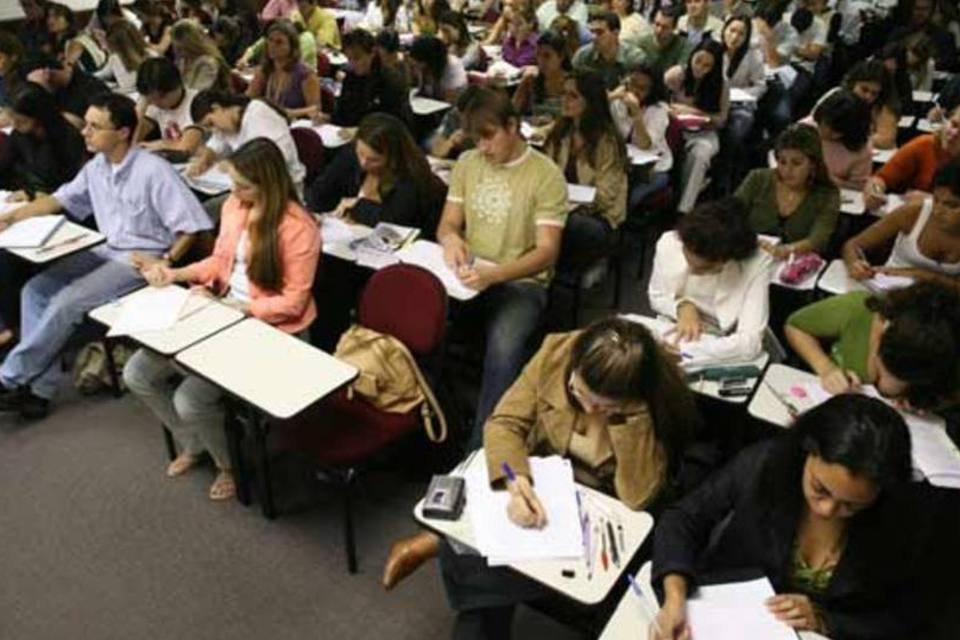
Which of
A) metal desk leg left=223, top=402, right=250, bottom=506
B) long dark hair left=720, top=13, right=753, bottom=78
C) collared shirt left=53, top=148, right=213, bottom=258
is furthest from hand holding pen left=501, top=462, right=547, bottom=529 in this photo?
long dark hair left=720, top=13, right=753, bottom=78

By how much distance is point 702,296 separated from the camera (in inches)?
111

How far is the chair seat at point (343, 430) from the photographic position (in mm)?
2500

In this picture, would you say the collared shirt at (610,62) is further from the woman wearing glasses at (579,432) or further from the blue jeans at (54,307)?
the woman wearing glasses at (579,432)

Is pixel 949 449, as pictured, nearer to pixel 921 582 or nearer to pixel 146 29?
pixel 921 582

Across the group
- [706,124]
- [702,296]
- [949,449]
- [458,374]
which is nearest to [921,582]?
[949,449]

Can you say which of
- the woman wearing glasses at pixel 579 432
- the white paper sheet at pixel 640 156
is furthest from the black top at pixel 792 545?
the white paper sheet at pixel 640 156

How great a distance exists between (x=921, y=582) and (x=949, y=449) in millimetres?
551

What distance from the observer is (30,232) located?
335 centimetres

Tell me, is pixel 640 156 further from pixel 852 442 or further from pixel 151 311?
pixel 852 442

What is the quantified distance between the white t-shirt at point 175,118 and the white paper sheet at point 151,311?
207 centimetres

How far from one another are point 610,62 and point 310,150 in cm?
229

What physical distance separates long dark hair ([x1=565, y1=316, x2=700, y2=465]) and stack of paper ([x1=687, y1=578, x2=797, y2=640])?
0.44 meters

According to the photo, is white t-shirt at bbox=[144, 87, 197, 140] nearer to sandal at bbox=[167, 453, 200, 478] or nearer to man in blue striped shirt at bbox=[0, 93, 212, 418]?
man in blue striped shirt at bbox=[0, 93, 212, 418]

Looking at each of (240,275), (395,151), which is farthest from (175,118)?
(240,275)
